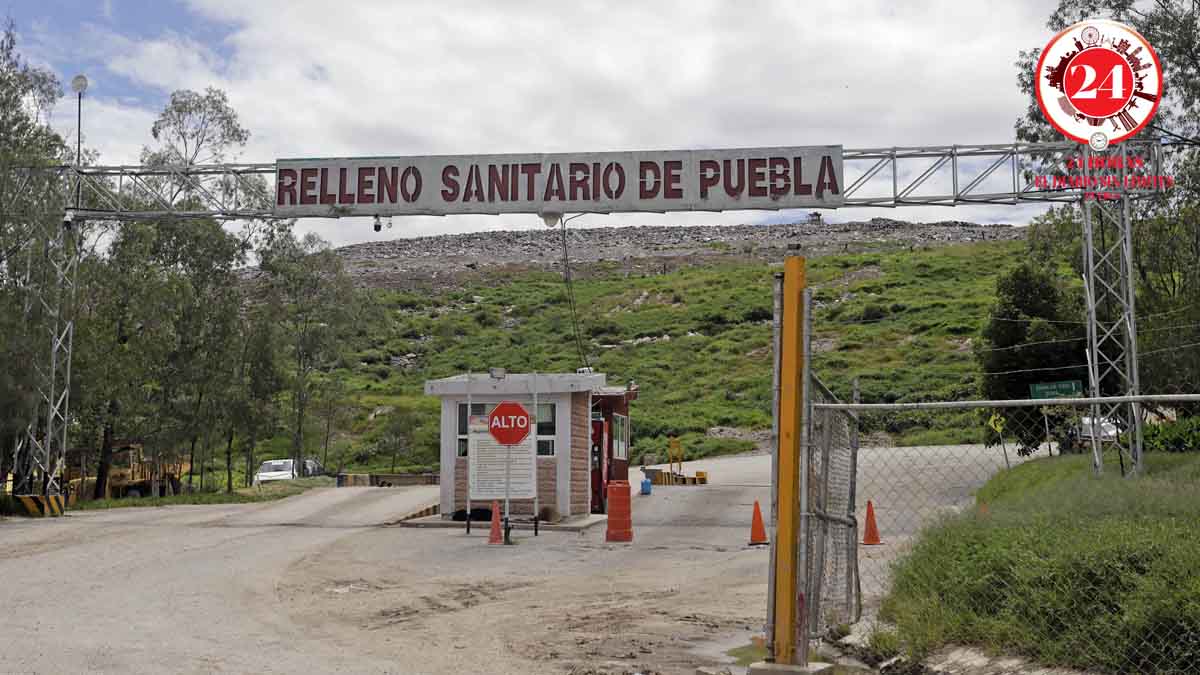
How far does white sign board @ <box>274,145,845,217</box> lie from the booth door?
523 cm

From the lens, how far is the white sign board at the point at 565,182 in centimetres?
2200

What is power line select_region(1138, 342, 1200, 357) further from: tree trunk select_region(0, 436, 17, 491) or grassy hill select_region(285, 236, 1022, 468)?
tree trunk select_region(0, 436, 17, 491)

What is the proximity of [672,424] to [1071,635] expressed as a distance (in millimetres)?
48157

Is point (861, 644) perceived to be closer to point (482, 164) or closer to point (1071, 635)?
point (1071, 635)

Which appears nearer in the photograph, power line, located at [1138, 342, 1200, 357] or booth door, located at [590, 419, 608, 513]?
power line, located at [1138, 342, 1200, 357]

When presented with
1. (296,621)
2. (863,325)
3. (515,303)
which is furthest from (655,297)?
(296,621)

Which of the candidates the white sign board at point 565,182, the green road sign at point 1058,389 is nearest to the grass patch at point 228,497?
the white sign board at point 565,182

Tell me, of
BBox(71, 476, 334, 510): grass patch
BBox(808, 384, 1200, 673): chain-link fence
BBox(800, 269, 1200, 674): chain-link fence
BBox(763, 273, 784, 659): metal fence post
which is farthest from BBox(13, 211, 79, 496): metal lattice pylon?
BBox(763, 273, 784, 659): metal fence post

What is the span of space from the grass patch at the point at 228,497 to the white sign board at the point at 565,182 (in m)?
11.9

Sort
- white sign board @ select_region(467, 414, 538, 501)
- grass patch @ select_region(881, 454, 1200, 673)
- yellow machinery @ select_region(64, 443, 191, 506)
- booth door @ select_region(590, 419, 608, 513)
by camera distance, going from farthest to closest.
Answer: yellow machinery @ select_region(64, 443, 191, 506), booth door @ select_region(590, 419, 608, 513), white sign board @ select_region(467, 414, 538, 501), grass patch @ select_region(881, 454, 1200, 673)

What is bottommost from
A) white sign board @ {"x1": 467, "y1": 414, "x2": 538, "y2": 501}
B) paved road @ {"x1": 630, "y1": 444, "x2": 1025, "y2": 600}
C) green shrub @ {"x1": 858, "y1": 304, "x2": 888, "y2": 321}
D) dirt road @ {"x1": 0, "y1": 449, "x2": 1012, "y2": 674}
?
dirt road @ {"x1": 0, "y1": 449, "x2": 1012, "y2": 674}

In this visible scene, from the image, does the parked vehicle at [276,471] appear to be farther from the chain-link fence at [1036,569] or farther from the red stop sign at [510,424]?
the chain-link fence at [1036,569]

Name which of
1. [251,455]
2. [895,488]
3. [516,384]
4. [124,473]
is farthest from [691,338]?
[516,384]

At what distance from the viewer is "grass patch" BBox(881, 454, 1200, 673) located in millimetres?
6629
